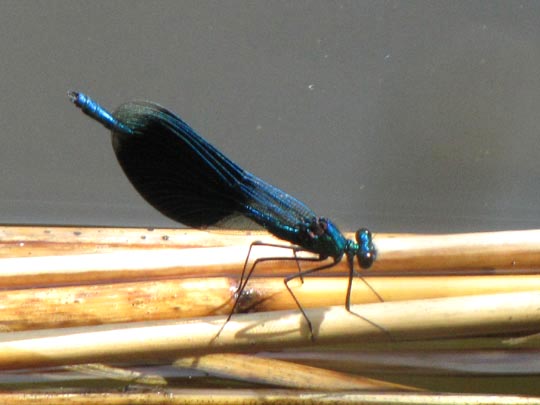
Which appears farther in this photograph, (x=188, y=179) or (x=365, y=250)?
(x=188, y=179)

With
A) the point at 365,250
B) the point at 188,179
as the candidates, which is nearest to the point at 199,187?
the point at 188,179

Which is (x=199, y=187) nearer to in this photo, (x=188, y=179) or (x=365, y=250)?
(x=188, y=179)

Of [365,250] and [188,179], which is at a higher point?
[188,179]

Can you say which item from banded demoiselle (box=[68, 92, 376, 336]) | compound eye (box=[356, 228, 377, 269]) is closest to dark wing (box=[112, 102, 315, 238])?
banded demoiselle (box=[68, 92, 376, 336])

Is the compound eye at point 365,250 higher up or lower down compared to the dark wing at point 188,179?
lower down

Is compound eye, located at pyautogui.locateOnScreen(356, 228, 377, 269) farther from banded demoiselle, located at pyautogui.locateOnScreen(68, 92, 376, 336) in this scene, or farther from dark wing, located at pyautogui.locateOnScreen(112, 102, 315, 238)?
dark wing, located at pyautogui.locateOnScreen(112, 102, 315, 238)

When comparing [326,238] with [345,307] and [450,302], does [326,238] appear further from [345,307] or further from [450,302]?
[450,302]

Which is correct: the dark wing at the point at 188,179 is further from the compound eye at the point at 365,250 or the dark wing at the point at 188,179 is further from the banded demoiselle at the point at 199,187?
the compound eye at the point at 365,250

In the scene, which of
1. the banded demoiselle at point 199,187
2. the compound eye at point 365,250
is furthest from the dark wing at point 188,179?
the compound eye at point 365,250

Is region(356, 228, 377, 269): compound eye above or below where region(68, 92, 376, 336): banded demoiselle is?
below
